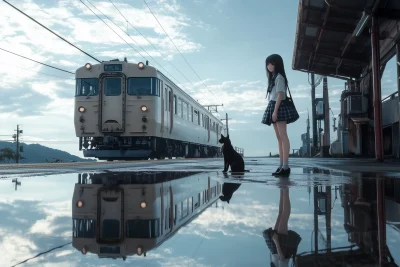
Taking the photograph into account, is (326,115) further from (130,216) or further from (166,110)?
(130,216)

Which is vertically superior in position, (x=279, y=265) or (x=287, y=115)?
(x=287, y=115)

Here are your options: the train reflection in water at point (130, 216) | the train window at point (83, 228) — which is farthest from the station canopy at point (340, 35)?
the train window at point (83, 228)

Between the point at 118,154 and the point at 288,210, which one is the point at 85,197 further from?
the point at 118,154

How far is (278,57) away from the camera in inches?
205

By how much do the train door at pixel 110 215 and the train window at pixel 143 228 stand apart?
1.5 inches

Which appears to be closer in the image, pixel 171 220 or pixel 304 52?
pixel 171 220

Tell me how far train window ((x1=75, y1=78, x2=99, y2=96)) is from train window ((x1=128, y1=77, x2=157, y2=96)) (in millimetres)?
1169

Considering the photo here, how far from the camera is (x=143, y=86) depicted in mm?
13789

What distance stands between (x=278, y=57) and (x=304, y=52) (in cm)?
1382

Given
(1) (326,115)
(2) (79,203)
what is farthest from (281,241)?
(1) (326,115)

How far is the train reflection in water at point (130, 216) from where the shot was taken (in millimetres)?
1459

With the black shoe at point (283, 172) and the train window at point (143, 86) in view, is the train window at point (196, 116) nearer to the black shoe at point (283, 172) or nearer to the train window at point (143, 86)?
the train window at point (143, 86)

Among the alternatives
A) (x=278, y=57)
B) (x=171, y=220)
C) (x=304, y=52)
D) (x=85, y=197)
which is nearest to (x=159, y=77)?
(x=304, y=52)

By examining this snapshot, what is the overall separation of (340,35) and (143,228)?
50.4 feet
